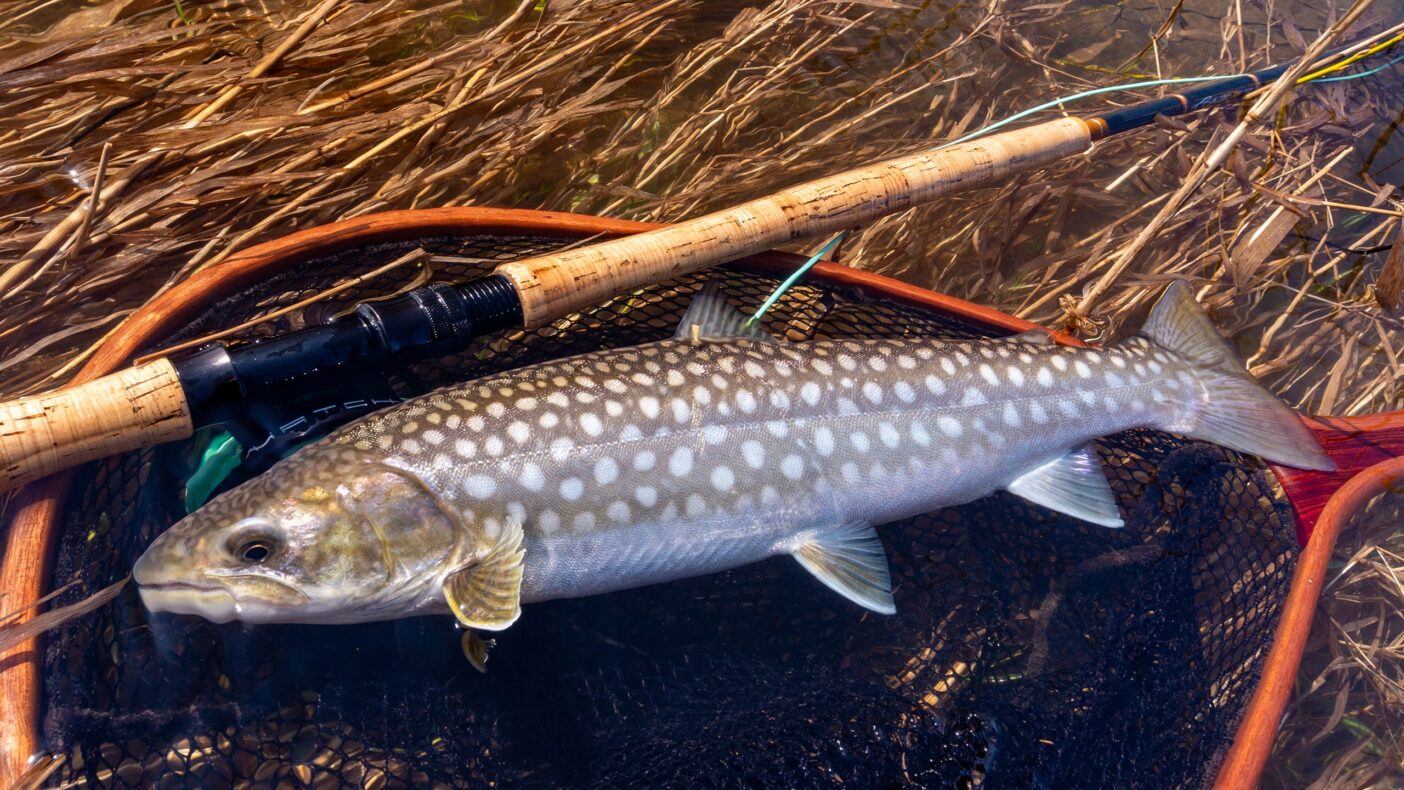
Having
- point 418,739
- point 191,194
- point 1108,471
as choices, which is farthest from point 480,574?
point 1108,471

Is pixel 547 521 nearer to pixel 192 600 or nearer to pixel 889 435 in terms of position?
pixel 192 600

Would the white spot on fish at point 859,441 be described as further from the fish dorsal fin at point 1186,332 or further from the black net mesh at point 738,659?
the fish dorsal fin at point 1186,332

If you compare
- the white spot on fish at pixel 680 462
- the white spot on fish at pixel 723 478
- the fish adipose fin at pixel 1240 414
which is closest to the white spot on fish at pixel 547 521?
the white spot on fish at pixel 680 462

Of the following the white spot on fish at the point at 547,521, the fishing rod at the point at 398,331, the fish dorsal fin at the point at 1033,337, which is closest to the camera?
the fishing rod at the point at 398,331

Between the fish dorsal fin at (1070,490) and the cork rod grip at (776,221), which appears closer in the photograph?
the cork rod grip at (776,221)

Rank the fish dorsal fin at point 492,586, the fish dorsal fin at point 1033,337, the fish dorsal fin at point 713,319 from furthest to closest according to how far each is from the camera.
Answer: the fish dorsal fin at point 1033,337 → the fish dorsal fin at point 713,319 → the fish dorsal fin at point 492,586

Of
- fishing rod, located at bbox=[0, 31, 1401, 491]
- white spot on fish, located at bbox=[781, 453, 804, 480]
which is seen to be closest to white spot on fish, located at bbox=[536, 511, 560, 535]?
fishing rod, located at bbox=[0, 31, 1401, 491]

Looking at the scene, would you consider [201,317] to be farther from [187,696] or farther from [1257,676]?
[1257,676]
